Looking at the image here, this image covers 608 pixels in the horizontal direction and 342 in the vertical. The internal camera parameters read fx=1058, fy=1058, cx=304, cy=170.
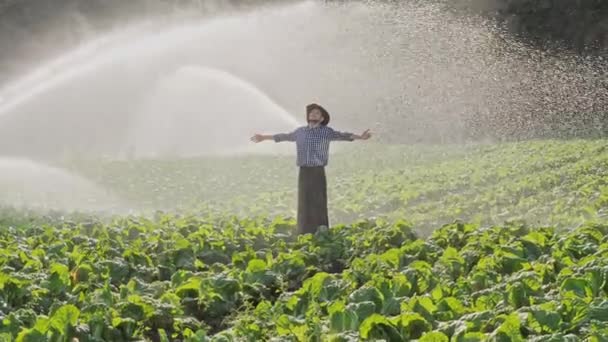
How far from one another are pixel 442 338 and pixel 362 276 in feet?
8.28

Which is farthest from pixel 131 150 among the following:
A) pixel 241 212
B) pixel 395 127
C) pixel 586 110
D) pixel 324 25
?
pixel 324 25

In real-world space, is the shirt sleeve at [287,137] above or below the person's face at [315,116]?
below

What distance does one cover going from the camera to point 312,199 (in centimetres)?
1212

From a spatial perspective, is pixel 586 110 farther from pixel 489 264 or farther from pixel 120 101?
pixel 489 264

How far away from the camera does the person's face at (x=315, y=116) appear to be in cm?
1203

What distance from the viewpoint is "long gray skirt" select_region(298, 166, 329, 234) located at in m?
12.1

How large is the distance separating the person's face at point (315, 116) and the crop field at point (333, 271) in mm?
1259

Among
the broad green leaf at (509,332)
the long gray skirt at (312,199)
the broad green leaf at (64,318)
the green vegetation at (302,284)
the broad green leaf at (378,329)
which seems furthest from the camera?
the long gray skirt at (312,199)

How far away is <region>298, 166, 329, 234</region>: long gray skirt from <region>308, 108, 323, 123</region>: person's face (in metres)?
0.54

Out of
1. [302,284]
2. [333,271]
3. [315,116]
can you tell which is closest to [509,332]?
[302,284]

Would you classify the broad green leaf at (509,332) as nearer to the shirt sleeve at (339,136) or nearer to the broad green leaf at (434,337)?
the broad green leaf at (434,337)

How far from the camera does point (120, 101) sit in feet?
106

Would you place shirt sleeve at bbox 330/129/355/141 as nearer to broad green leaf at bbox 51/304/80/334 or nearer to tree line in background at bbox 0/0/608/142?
broad green leaf at bbox 51/304/80/334

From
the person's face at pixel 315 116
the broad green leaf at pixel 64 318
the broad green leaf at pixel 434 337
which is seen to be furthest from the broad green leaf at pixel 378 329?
the person's face at pixel 315 116
